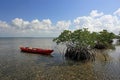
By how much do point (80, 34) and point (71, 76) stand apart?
1131cm

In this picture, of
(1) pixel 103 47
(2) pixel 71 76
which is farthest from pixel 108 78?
(1) pixel 103 47

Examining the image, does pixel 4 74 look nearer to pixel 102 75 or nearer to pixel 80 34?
pixel 102 75

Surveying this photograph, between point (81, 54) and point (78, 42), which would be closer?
point (81, 54)

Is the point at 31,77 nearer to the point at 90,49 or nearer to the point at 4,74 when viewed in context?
the point at 4,74

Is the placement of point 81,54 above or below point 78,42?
below

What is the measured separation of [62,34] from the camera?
1049 inches

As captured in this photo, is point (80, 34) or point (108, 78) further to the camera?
point (80, 34)

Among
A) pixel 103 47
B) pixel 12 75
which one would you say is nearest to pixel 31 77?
pixel 12 75

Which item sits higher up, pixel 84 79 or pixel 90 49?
pixel 90 49

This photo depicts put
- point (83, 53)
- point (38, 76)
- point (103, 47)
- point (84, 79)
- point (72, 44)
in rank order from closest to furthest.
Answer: point (84, 79)
point (38, 76)
point (83, 53)
point (72, 44)
point (103, 47)

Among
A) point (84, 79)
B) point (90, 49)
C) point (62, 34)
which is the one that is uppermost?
point (62, 34)

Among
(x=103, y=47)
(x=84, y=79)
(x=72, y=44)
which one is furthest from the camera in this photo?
(x=103, y=47)

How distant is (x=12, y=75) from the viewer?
52.0 feet

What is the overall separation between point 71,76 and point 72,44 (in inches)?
466
